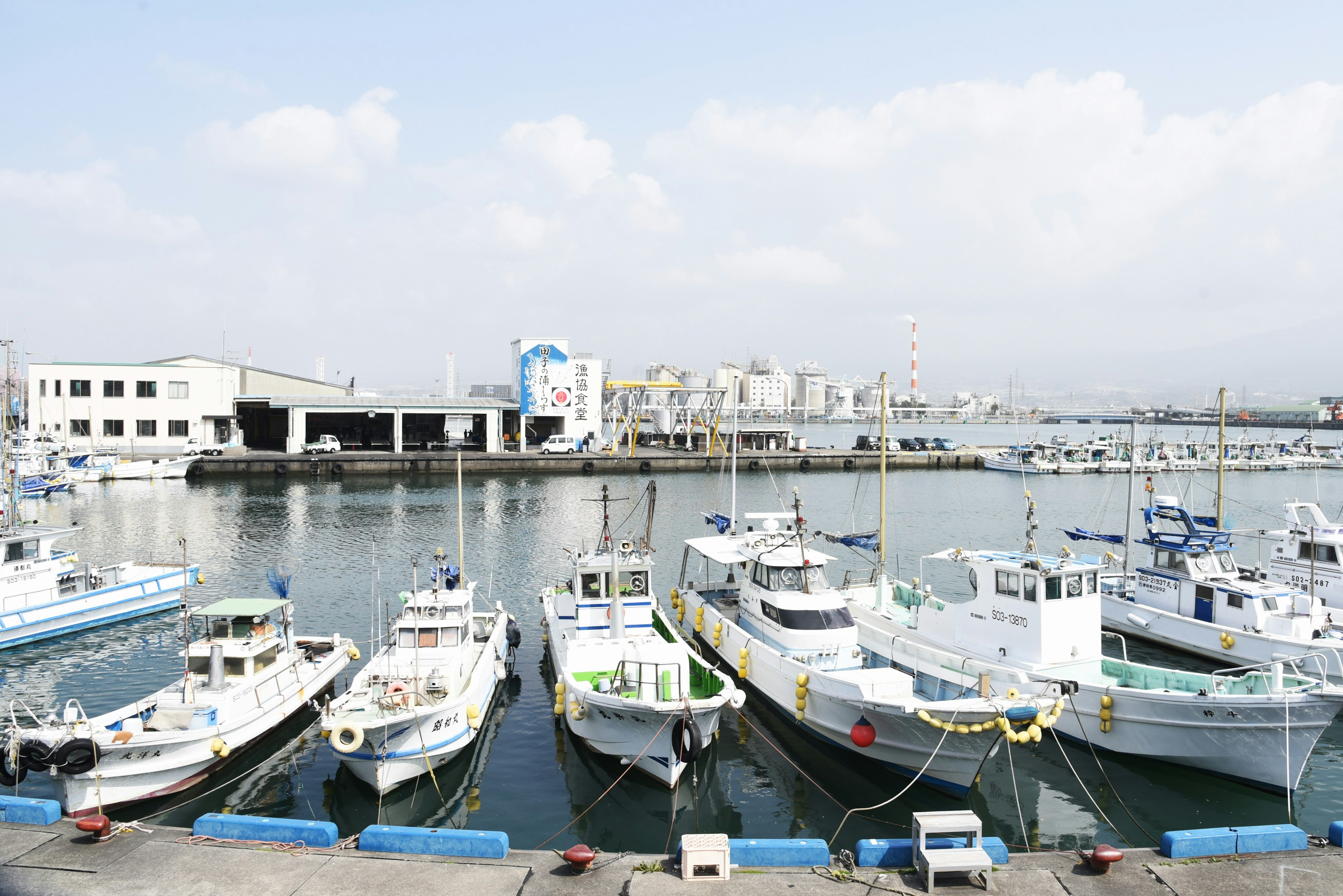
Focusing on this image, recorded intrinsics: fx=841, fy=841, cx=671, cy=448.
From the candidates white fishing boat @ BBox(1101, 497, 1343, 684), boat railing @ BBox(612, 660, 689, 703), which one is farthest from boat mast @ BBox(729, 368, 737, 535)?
white fishing boat @ BBox(1101, 497, 1343, 684)

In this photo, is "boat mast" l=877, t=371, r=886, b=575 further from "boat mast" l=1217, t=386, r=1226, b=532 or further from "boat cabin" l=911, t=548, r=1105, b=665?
"boat mast" l=1217, t=386, r=1226, b=532

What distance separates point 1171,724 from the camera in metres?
13.0

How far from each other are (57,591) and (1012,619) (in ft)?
72.4

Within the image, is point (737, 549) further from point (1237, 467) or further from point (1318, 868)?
point (1237, 467)

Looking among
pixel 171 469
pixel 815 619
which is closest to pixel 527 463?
pixel 171 469

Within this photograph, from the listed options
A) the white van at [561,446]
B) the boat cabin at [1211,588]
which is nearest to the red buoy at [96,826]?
the boat cabin at [1211,588]

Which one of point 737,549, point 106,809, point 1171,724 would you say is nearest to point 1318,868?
point 1171,724

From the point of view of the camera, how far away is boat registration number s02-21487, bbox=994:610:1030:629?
14531 millimetres

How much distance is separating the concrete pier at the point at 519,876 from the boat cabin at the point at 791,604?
260 inches

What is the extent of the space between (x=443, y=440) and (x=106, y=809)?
62.1m

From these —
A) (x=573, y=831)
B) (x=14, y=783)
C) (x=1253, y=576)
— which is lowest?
(x=573, y=831)

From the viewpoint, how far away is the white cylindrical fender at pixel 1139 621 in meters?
20.2

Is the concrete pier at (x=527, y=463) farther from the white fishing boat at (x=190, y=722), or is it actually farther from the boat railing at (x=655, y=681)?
the boat railing at (x=655, y=681)

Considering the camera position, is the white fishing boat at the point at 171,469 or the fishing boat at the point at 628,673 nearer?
the fishing boat at the point at 628,673
